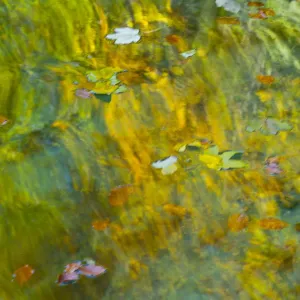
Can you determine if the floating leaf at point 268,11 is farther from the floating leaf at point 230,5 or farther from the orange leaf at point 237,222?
the orange leaf at point 237,222

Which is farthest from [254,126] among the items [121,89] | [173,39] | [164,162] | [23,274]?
[23,274]

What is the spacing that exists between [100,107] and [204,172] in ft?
1.23

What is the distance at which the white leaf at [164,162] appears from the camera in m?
1.15

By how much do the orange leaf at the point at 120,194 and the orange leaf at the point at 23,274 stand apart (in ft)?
0.78

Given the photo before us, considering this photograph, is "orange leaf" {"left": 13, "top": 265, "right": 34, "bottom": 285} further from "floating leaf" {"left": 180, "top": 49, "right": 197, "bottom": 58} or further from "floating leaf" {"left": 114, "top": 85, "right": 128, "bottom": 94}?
"floating leaf" {"left": 180, "top": 49, "right": 197, "bottom": 58}

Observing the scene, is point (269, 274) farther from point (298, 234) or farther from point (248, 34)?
point (248, 34)

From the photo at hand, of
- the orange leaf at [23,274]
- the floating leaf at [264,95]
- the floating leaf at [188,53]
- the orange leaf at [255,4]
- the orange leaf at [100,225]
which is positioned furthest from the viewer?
the orange leaf at [255,4]

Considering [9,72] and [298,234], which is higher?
[9,72]

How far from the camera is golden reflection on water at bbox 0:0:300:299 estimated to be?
94cm

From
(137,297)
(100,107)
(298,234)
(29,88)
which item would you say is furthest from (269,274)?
(29,88)

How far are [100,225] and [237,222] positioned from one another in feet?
1.03

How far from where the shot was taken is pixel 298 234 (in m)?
1.02

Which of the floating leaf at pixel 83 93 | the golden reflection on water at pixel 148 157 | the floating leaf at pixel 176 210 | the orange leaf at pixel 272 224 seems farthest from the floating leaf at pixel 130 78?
the orange leaf at pixel 272 224

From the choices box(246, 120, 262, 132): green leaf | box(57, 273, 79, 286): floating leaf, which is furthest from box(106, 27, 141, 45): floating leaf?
box(57, 273, 79, 286): floating leaf
